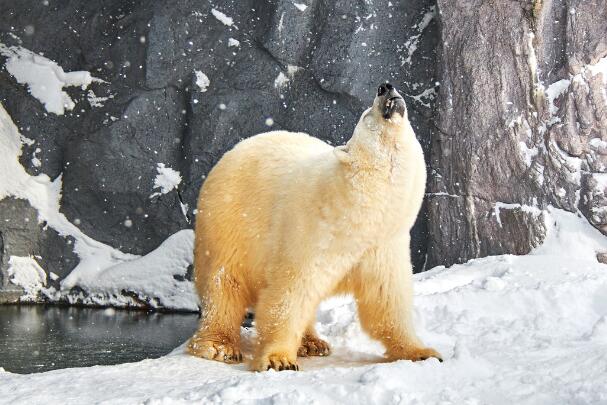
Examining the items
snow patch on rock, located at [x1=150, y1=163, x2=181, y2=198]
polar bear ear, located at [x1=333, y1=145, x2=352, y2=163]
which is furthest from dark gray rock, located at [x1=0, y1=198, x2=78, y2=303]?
polar bear ear, located at [x1=333, y1=145, x2=352, y2=163]

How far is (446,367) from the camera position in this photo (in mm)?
3668

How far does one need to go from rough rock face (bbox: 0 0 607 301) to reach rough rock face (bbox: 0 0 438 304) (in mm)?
20

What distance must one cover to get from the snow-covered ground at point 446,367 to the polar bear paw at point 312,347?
0.10 m

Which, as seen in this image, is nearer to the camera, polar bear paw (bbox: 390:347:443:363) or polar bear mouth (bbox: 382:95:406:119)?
polar bear mouth (bbox: 382:95:406:119)

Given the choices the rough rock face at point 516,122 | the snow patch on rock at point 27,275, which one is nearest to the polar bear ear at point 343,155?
the rough rock face at point 516,122

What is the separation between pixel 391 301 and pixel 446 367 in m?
0.82

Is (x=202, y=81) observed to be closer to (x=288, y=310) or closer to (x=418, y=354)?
(x=288, y=310)

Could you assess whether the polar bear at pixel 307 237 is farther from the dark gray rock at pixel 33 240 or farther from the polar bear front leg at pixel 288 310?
the dark gray rock at pixel 33 240

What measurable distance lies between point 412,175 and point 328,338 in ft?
5.30

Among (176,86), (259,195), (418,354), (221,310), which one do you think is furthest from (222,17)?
(418,354)

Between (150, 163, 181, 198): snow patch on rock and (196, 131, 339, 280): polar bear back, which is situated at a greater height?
(150, 163, 181, 198): snow patch on rock

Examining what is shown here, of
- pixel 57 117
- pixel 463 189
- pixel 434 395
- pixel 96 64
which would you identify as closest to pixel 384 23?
pixel 463 189

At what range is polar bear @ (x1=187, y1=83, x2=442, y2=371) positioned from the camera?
4000 millimetres

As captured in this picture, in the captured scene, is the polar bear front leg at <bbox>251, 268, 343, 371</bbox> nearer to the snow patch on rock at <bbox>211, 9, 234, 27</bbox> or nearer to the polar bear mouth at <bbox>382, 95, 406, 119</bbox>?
the polar bear mouth at <bbox>382, 95, 406, 119</bbox>
